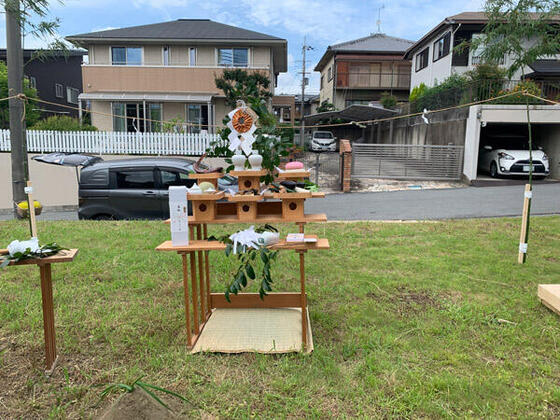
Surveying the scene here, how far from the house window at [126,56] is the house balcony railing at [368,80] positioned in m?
15.8

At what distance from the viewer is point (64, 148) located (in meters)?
15.1

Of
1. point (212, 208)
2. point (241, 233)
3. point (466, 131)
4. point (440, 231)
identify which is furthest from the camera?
point (466, 131)

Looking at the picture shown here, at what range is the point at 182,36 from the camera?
19078 mm

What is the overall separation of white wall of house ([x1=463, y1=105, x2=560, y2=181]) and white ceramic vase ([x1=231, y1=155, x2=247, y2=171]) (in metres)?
11.8

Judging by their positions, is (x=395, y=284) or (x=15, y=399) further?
(x=395, y=284)

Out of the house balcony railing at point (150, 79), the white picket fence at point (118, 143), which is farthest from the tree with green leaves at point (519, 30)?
the house balcony railing at point (150, 79)

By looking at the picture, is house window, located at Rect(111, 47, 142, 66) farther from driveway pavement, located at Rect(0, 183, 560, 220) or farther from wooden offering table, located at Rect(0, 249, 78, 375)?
wooden offering table, located at Rect(0, 249, 78, 375)

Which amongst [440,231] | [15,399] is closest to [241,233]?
[15,399]

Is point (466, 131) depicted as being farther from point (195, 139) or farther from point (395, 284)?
point (395, 284)

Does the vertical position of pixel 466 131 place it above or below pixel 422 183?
above

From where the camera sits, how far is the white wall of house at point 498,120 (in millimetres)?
12586

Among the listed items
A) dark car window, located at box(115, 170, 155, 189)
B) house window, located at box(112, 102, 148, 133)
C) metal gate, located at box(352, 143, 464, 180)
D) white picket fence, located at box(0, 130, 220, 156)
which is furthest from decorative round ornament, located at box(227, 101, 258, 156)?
house window, located at box(112, 102, 148, 133)

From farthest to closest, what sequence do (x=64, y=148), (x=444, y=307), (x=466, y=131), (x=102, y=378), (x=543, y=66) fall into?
1. (x=543, y=66)
2. (x=64, y=148)
3. (x=466, y=131)
4. (x=444, y=307)
5. (x=102, y=378)

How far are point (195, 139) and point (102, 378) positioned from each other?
43.3 ft
